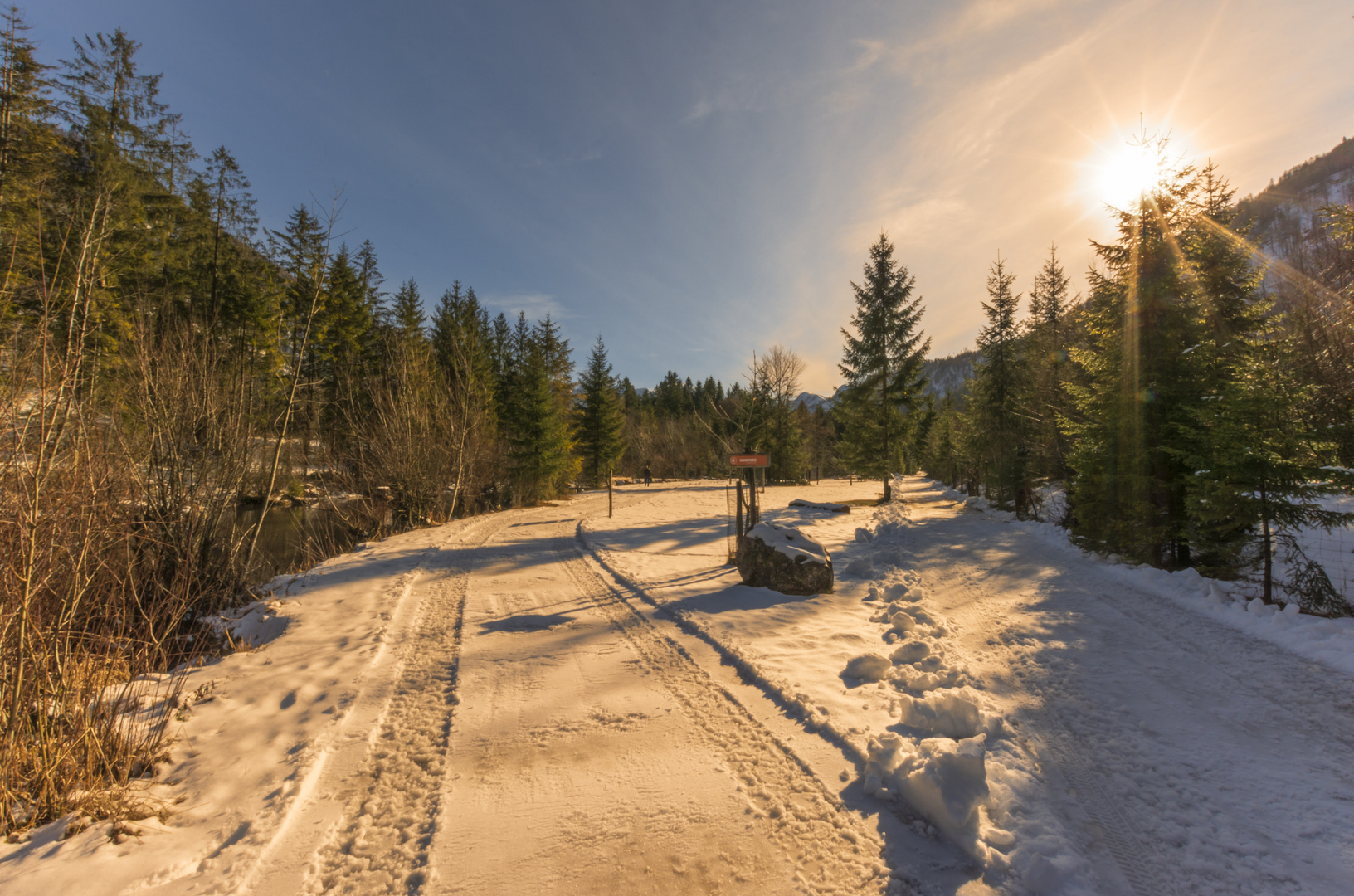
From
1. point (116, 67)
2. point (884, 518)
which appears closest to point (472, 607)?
point (884, 518)

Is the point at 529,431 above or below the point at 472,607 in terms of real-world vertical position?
above

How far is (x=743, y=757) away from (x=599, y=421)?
28.5 m

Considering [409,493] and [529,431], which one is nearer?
[409,493]

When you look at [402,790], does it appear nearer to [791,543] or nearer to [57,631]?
[57,631]

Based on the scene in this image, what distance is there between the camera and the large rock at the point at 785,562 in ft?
24.6

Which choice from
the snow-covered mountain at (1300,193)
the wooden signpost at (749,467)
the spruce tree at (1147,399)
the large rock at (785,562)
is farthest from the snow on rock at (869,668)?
the snow-covered mountain at (1300,193)

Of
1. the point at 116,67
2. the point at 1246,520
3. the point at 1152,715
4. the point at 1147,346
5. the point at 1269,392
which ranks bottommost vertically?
the point at 1152,715

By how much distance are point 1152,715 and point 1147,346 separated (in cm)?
838

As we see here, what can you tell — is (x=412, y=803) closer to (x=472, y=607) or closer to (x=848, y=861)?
(x=848, y=861)

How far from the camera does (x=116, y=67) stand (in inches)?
767

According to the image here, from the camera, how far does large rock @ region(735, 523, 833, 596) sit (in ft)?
24.6

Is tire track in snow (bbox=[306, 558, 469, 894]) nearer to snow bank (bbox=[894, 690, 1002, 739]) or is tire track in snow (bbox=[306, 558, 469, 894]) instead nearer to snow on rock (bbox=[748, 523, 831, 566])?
snow bank (bbox=[894, 690, 1002, 739])

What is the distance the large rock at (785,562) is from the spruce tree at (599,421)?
23.1 m

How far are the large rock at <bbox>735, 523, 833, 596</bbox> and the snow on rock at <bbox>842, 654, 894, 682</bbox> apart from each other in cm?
261
